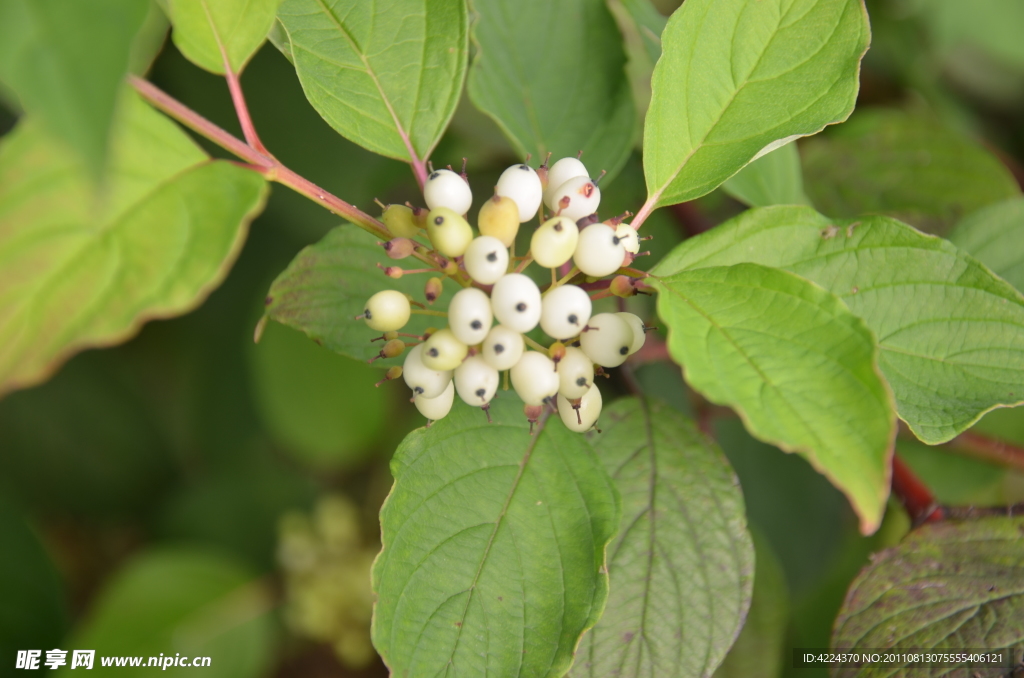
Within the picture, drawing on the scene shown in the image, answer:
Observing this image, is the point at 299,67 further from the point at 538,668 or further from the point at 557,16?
the point at 538,668

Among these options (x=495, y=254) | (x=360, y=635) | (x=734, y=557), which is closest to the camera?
(x=495, y=254)

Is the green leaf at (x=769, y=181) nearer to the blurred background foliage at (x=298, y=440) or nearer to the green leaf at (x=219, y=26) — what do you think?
the blurred background foliage at (x=298, y=440)

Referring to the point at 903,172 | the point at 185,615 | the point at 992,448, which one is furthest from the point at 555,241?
the point at 185,615

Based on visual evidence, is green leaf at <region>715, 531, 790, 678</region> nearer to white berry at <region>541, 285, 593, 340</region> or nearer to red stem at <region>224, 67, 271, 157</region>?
white berry at <region>541, 285, 593, 340</region>

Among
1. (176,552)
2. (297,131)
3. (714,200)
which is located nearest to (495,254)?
(714,200)

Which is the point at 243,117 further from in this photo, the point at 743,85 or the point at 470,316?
the point at 743,85

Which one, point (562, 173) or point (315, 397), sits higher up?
point (562, 173)
